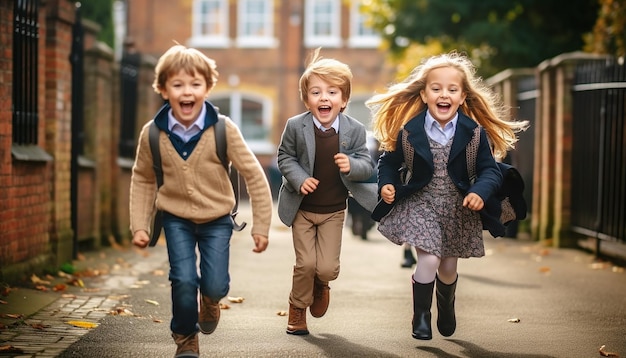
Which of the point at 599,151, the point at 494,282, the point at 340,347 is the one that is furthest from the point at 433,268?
the point at 599,151

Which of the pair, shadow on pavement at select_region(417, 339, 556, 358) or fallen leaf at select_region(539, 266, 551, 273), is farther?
fallen leaf at select_region(539, 266, 551, 273)

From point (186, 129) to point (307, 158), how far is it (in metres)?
1.12

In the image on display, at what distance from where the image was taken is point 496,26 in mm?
19984

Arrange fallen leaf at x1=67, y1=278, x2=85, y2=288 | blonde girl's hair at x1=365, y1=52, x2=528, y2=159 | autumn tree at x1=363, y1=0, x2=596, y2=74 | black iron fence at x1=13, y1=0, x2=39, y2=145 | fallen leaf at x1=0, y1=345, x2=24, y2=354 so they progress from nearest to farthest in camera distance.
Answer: fallen leaf at x1=0, y1=345, x2=24, y2=354 → blonde girl's hair at x1=365, y1=52, x2=528, y2=159 → fallen leaf at x1=67, y1=278, x2=85, y2=288 → black iron fence at x1=13, y1=0, x2=39, y2=145 → autumn tree at x1=363, y1=0, x2=596, y2=74

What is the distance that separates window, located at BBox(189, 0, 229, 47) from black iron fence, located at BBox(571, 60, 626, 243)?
2164 cm

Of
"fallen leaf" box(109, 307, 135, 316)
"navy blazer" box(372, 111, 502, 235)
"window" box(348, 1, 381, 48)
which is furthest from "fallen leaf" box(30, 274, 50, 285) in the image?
"window" box(348, 1, 381, 48)

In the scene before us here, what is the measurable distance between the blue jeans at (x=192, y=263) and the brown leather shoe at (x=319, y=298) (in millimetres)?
1148

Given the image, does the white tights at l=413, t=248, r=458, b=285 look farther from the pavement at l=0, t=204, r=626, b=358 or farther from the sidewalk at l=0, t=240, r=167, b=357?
the sidewalk at l=0, t=240, r=167, b=357

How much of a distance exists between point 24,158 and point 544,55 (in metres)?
13.7

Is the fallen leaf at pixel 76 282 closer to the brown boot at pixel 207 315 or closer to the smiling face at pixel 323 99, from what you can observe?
the brown boot at pixel 207 315

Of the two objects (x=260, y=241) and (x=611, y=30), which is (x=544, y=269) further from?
(x=260, y=241)

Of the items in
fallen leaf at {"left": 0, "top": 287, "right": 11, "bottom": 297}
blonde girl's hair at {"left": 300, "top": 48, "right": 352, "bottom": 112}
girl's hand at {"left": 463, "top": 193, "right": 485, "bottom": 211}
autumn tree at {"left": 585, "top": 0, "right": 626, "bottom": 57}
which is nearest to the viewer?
girl's hand at {"left": 463, "top": 193, "right": 485, "bottom": 211}

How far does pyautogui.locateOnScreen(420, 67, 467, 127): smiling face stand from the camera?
608 centimetres

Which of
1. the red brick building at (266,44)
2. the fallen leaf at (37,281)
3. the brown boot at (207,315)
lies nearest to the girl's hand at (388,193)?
the brown boot at (207,315)
